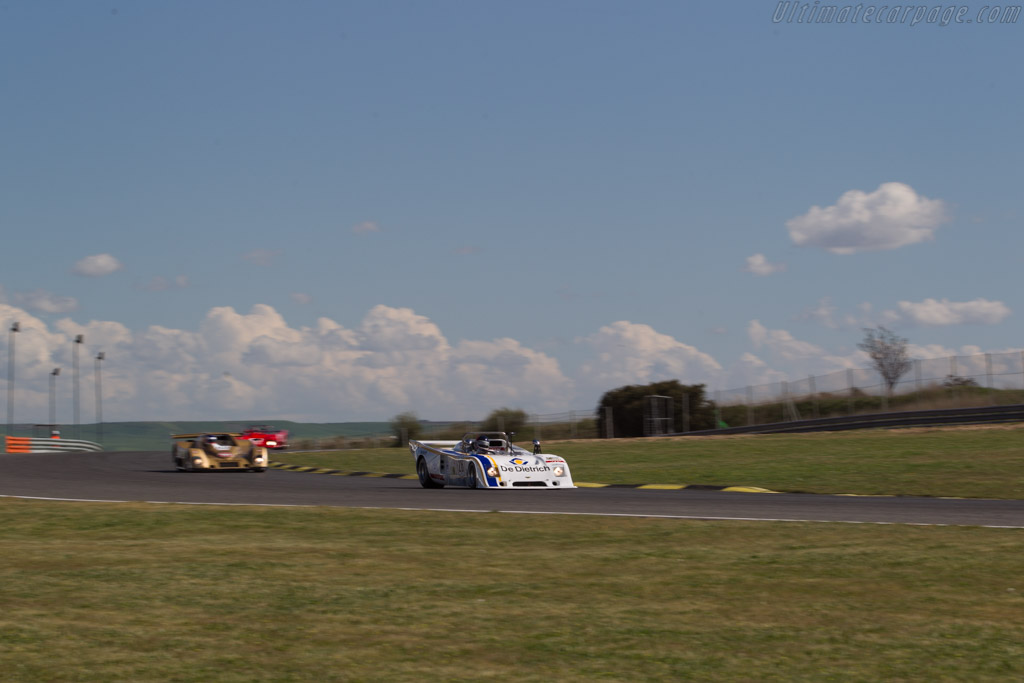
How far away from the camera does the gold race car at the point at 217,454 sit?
1088 inches

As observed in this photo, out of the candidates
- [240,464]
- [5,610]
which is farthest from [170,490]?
[5,610]

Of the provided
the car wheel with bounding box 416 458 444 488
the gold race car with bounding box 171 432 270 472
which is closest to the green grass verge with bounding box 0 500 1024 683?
the car wheel with bounding box 416 458 444 488

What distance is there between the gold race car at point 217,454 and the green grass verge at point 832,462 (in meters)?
3.45

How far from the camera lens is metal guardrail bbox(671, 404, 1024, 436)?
3834 cm

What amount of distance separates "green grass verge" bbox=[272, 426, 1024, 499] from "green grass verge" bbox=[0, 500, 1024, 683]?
832cm

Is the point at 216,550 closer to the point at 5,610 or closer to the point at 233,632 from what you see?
the point at 5,610

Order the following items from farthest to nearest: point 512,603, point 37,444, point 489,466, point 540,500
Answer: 1. point 37,444
2. point 489,466
3. point 540,500
4. point 512,603

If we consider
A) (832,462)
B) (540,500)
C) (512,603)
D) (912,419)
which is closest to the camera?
(512,603)

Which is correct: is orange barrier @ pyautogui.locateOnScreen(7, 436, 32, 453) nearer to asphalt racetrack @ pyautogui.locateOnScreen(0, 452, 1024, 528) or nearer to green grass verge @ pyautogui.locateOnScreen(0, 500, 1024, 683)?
asphalt racetrack @ pyautogui.locateOnScreen(0, 452, 1024, 528)

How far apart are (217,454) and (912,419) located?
26.7 meters

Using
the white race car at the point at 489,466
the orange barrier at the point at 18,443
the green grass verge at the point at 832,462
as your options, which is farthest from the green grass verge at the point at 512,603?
the orange barrier at the point at 18,443

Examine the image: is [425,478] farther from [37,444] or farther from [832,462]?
[37,444]

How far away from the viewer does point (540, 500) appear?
648 inches

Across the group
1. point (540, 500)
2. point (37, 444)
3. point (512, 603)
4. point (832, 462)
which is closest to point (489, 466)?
point (540, 500)
